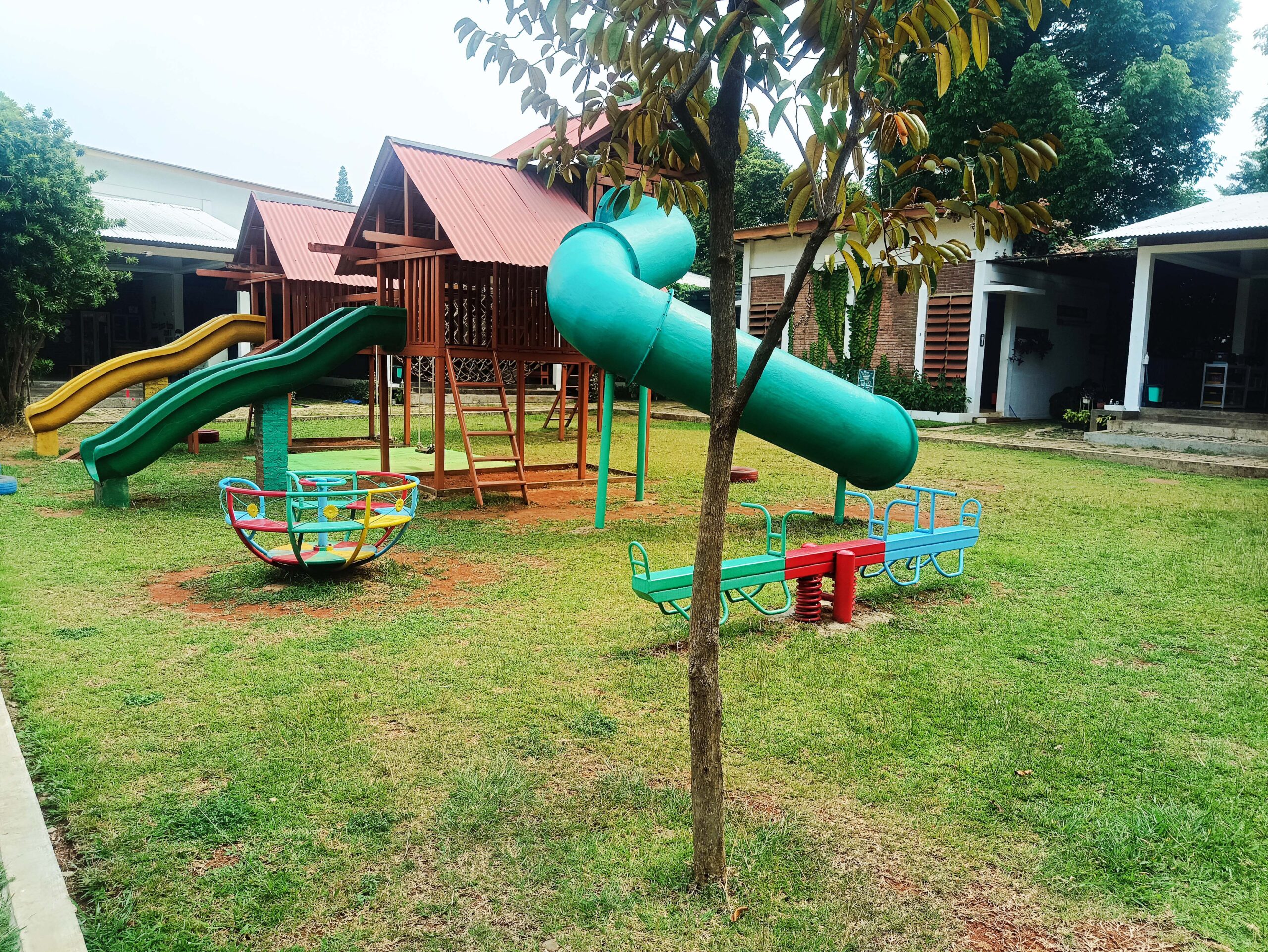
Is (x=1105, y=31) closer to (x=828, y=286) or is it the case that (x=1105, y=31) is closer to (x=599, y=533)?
(x=828, y=286)

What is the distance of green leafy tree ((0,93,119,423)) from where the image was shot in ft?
49.9

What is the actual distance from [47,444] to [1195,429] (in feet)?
67.8

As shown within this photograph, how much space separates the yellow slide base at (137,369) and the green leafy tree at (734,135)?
14.1 meters

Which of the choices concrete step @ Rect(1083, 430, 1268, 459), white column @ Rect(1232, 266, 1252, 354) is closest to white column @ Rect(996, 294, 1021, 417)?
concrete step @ Rect(1083, 430, 1268, 459)

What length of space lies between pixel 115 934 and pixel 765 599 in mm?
5238

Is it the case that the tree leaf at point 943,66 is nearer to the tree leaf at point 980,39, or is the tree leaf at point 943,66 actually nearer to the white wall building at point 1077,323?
the tree leaf at point 980,39

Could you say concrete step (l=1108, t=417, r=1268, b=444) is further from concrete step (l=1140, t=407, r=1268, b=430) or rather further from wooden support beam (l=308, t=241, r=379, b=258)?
wooden support beam (l=308, t=241, r=379, b=258)

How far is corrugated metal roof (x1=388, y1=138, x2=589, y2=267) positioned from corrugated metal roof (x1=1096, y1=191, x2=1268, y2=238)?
38.7 ft

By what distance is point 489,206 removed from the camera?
12.4m

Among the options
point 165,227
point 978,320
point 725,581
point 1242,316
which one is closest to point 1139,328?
point 978,320

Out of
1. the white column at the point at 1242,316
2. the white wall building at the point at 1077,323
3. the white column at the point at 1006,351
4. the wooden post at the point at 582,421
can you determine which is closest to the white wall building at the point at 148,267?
the wooden post at the point at 582,421

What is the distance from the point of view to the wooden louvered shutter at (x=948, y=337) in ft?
71.3

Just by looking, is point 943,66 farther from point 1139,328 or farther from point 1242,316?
point 1242,316

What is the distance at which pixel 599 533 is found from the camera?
31.5ft
